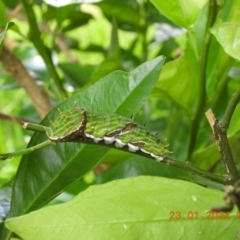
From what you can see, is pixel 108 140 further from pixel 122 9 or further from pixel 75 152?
pixel 122 9

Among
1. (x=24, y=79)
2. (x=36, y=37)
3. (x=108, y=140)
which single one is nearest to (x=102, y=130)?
(x=108, y=140)

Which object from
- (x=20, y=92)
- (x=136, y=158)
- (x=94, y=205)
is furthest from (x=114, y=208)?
(x=20, y=92)

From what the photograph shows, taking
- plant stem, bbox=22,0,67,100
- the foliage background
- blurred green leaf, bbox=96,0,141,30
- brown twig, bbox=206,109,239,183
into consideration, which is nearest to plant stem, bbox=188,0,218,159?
the foliage background

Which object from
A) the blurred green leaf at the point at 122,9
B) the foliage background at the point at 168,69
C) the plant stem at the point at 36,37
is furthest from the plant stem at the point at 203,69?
the blurred green leaf at the point at 122,9

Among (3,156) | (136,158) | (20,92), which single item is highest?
(3,156)

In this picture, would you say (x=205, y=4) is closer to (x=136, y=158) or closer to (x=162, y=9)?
(x=162, y=9)

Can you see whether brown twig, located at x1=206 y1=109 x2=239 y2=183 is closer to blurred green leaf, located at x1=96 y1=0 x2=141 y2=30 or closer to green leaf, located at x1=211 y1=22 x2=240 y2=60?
green leaf, located at x1=211 y1=22 x2=240 y2=60

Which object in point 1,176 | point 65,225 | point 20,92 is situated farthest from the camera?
point 20,92
